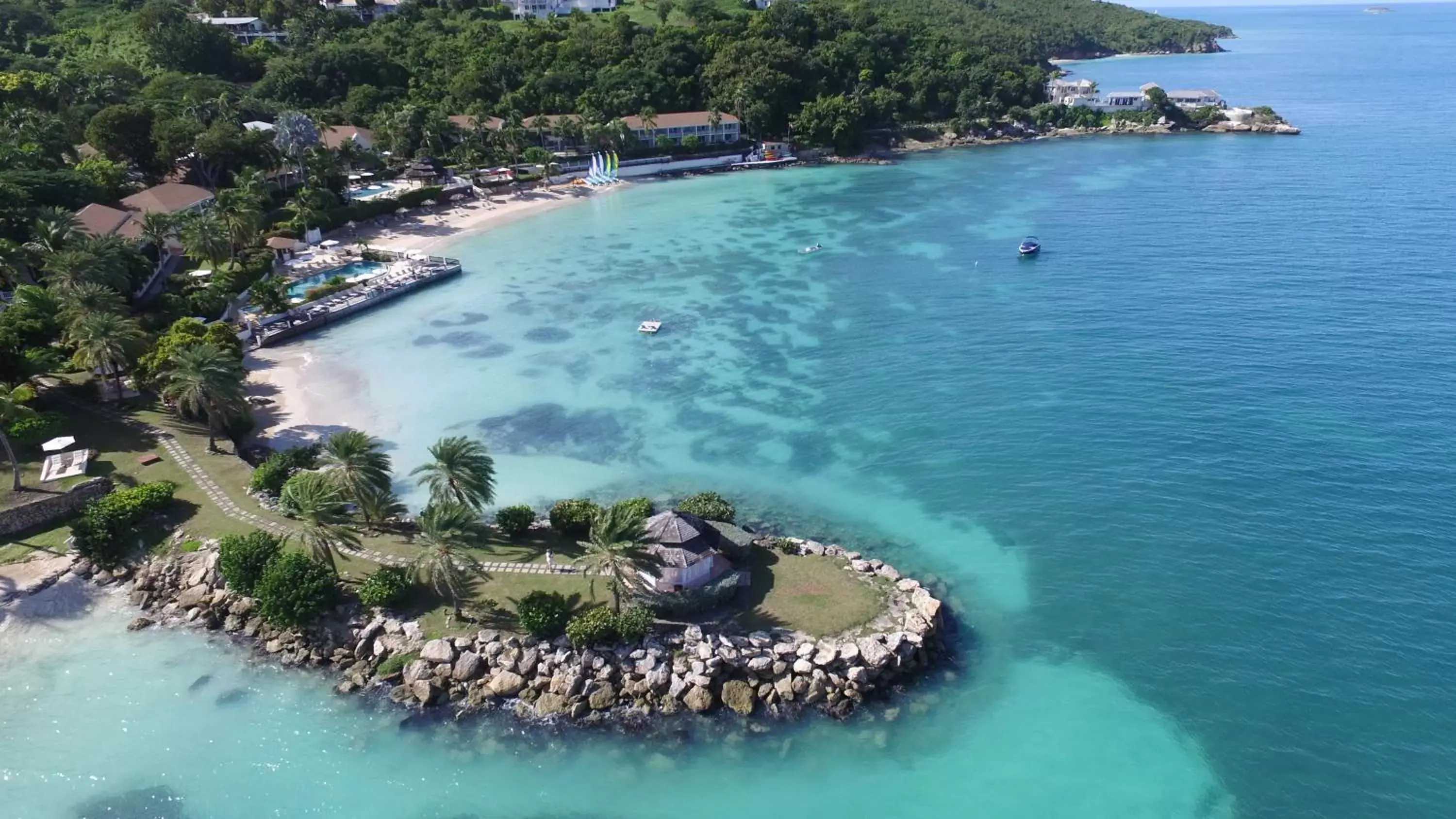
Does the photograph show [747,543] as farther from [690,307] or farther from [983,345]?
[690,307]

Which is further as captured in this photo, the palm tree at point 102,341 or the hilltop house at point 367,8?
the hilltop house at point 367,8

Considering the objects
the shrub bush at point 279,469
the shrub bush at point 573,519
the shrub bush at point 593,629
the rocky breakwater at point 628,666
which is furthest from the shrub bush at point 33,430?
the shrub bush at point 593,629

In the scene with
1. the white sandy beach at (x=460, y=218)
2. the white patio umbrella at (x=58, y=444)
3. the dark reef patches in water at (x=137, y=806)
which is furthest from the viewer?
the white sandy beach at (x=460, y=218)

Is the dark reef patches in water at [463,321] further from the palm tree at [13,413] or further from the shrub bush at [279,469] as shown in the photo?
the palm tree at [13,413]

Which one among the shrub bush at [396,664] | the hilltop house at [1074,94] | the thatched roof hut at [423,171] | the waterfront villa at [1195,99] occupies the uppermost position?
the hilltop house at [1074,94]

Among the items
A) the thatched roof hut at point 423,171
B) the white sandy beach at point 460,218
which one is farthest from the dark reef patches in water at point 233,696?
the thatched roof hut at point 423,171

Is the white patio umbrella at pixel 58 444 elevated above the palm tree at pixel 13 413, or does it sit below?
below

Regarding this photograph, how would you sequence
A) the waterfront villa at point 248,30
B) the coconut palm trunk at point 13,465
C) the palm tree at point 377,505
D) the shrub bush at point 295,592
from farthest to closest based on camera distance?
1. the waterfront villa at point 248,30
2. the coconut palm trunk at point 13,465
3. the palm tree at point 377,505
4. the shrub bush at point 295,592

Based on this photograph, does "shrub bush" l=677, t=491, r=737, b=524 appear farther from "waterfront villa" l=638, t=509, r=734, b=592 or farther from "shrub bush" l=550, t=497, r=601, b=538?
"shrub bush" l=550, t=497, r=601, b=538
